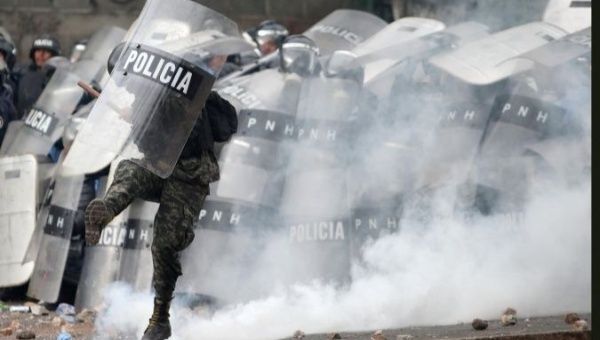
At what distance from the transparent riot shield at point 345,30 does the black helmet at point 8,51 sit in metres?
2.34

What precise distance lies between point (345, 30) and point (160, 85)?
3.88m

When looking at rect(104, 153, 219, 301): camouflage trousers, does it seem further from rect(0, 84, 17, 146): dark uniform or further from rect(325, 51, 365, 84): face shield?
rect(0, 84, 17, 146): dark uniform

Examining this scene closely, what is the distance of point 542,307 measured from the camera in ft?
29.0

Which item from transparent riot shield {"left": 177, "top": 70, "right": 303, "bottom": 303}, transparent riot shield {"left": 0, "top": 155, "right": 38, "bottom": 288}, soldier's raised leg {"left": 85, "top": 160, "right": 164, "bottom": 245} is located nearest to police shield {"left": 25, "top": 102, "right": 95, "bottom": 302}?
transparent riot shield {"left": 0, "top": 155, "right": 38, "bottom": 288}

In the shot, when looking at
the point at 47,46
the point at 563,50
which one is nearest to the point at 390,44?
the point at 563,50

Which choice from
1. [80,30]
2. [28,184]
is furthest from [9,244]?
[80,30]

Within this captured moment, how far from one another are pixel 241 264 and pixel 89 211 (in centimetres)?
231

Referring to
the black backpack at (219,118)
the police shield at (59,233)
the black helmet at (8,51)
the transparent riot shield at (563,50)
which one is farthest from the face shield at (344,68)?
the black helmet at (8,51)

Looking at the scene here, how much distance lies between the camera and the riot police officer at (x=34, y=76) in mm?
13188

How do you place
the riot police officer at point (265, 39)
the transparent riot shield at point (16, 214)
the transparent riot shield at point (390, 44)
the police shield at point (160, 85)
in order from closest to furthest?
the police shield at point (160, 85) < the transparent riot shield at point (390, 44) < the transparent riot shield at point (16, 214) < the riot police officer at point (265, 39)

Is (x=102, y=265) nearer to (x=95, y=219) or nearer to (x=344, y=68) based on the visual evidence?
(x=344, y=68)

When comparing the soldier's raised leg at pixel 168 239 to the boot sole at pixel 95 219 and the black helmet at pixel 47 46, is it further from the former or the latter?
the black helmet at pixel 47 46

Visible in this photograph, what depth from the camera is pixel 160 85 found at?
8.43 metres

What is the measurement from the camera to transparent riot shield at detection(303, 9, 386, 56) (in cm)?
1195
